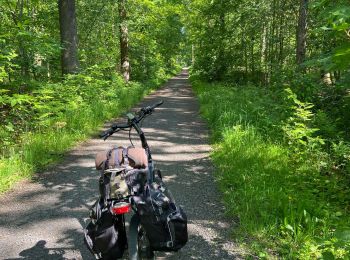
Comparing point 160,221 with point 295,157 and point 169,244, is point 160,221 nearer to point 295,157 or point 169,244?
point 169,244

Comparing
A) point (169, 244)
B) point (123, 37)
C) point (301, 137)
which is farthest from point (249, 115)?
point (123, 37)

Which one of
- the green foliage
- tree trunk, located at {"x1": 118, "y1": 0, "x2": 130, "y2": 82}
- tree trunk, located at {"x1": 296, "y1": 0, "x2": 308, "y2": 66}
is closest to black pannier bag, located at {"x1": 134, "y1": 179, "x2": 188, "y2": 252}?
the green foliage

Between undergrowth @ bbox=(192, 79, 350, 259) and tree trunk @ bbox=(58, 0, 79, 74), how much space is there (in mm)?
5648

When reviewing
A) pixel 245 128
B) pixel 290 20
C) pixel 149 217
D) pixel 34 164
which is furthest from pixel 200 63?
pixel 149 217

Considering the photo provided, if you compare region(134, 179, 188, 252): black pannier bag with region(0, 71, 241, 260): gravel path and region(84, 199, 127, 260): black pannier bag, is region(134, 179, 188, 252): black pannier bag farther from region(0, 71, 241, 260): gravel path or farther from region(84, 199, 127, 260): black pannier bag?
region(0, 71, 241, 260): gravel path

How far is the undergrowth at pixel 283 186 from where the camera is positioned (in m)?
3.64

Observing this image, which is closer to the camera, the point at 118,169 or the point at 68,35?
the point at 118,169

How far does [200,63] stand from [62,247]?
20155 mm

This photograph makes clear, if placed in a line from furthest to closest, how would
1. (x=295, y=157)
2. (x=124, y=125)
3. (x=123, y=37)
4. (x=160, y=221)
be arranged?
(x=123, y=37) < (x=295, y=157) < (x=124, y=125) < (x=160, y=221)

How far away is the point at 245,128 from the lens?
26.2 ft

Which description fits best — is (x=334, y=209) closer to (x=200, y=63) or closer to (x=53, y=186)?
(x=53, y=186)

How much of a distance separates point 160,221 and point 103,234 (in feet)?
1.52

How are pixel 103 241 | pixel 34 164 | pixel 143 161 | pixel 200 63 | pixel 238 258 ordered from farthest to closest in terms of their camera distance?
pixel 200 63 → pixel 34 164 → pixel 238 258 → pixel 143 161 → pixel 103 241

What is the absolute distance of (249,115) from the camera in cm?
930
